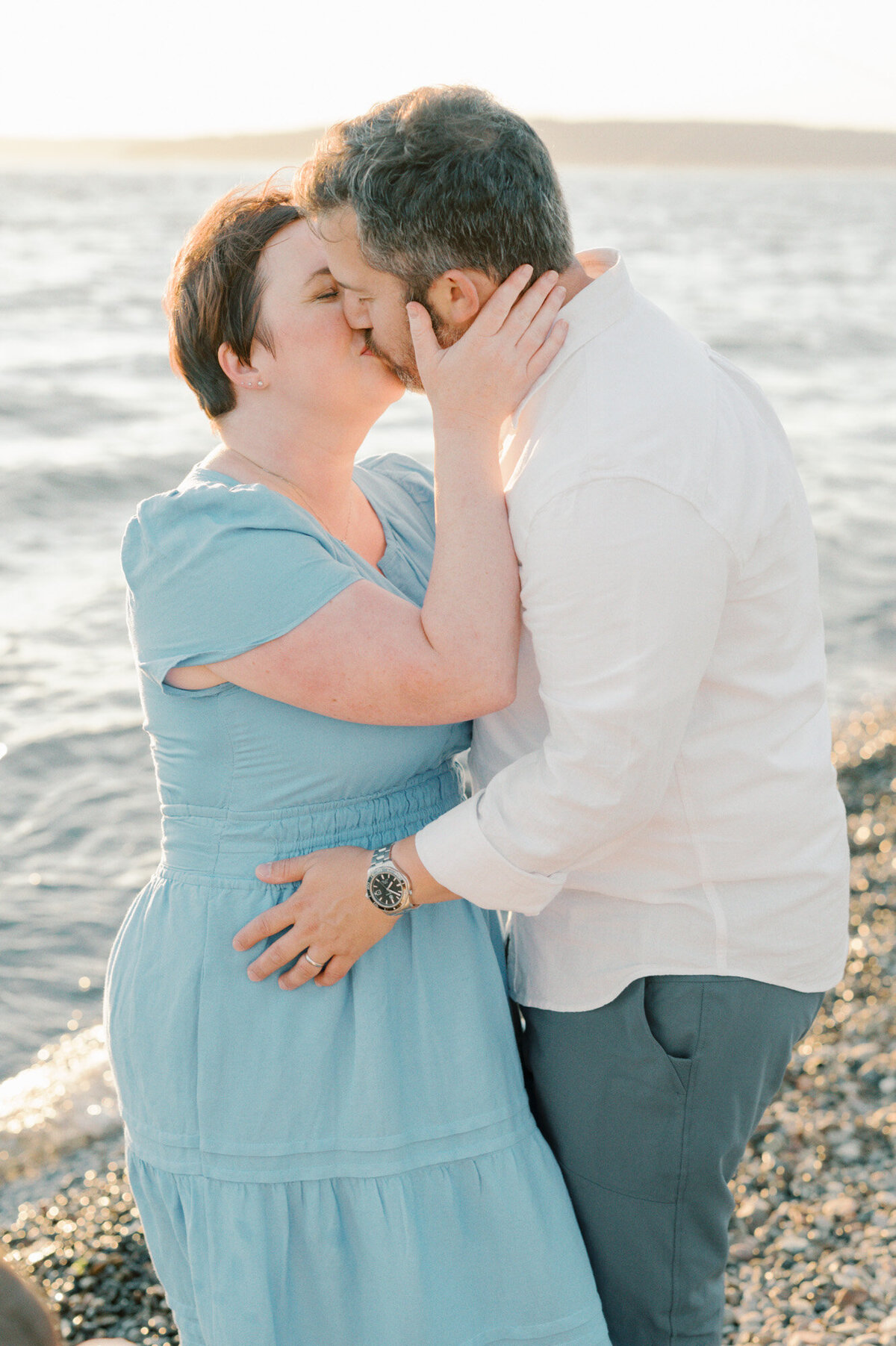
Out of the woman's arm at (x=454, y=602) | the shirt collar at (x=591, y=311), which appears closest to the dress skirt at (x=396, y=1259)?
the woman's arm at (x=454, y=602)

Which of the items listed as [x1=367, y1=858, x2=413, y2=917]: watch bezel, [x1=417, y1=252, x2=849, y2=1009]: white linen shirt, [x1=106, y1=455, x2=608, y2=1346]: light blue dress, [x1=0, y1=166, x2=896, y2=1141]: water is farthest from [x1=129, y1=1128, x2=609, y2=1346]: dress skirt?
[x1=0, y1=166, x2=896, y2=1141]: water

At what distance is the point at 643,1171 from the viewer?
1.98 meters

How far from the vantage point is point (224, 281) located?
2201mm

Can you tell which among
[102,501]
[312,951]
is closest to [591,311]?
[312,951]

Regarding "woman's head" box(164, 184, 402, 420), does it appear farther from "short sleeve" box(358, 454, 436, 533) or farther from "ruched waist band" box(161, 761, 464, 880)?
"ruched waist band" box(161, 761, 464, 880)

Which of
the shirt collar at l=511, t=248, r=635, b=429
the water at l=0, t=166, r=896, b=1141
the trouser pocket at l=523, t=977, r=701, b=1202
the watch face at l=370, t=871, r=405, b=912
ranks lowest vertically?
the water at l=0, t=166, r=896, b=1141

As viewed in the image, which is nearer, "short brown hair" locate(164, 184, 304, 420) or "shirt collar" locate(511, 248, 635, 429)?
"shirt collar" locate(511, 248, 635, 429)

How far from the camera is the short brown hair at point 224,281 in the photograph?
2193mm

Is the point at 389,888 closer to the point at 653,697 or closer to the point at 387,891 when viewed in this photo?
the point at 387,891

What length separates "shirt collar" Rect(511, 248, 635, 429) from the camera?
181cm

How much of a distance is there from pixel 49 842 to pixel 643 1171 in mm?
4365

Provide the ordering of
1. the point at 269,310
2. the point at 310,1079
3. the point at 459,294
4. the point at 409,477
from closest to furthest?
the point at 459,294 → the point at 310,1079 → the point at 269,310 → the point at 409,477

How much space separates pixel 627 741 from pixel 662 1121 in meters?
0.69

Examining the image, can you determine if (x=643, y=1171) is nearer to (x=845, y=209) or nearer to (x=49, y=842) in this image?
(x=49, y=842)
